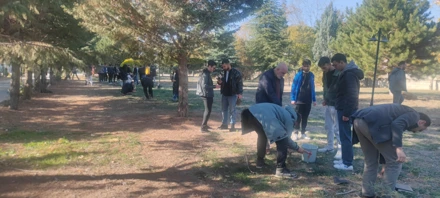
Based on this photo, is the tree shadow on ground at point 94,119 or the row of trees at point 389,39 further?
the row of trees at point 389,39

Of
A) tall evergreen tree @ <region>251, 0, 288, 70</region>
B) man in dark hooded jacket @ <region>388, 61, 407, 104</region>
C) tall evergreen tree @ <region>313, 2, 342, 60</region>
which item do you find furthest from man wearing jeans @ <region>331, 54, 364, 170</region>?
tall evergreen tree @ <region>313, 2, 342, 60</region>

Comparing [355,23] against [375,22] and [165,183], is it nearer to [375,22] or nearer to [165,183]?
[375,22]

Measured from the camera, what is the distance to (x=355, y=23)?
31.8 metres

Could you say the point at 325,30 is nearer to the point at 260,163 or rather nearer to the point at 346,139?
the point at 346,139

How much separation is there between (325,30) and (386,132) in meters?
44.8

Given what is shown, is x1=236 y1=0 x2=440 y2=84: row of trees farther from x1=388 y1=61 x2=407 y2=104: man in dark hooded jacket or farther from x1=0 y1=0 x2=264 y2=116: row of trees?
x1=0 y1=0 x2=264 y2=116: row of trees

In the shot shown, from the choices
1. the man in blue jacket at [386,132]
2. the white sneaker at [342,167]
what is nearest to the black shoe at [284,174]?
the white sneaker at [342,167]

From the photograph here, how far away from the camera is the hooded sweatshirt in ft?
16.5

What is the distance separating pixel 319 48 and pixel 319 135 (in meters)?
39.9

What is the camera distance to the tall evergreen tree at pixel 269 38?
1204 inches

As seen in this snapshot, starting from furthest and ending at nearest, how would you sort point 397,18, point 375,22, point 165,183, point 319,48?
point 319,48, point 375,22, point 397,18, point 165,183

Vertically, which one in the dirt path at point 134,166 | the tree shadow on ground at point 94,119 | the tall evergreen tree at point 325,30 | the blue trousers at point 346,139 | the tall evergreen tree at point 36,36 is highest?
the tall evergreen tree at point 325,30

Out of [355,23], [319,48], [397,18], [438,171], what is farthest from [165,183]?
[319,48]

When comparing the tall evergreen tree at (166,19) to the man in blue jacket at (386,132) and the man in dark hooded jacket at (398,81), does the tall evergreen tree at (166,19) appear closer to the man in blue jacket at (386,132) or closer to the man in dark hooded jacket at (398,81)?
the man in dark hooded jacket at (398,81)
